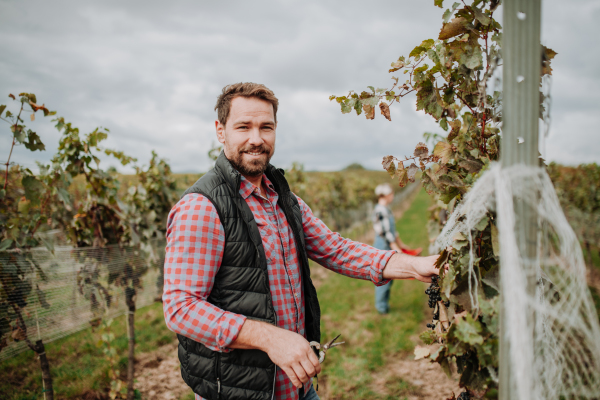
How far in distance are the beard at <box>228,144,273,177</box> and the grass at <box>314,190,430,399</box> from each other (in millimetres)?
2952

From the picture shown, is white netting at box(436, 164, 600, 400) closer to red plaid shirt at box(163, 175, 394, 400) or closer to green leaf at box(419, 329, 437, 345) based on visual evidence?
green leaf at box(419, 329, 437, 345)

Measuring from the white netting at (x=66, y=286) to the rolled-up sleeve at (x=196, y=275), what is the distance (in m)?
2.19

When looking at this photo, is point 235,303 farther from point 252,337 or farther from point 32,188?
point 32,188

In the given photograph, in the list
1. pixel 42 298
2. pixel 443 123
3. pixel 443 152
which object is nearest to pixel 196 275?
pixel 443 152

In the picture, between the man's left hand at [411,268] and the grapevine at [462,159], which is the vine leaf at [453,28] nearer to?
the grapevine at [462,159]

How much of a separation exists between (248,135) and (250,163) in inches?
5.6

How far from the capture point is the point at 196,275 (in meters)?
1.47

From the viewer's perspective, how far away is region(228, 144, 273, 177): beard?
1820mm

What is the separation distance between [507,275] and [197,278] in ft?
3.62

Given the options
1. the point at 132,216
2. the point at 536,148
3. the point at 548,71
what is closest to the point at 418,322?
the point at 132,216

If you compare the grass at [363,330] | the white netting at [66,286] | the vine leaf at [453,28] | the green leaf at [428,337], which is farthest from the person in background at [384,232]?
the vine leaf at [453,28]

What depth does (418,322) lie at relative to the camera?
543 centimetres

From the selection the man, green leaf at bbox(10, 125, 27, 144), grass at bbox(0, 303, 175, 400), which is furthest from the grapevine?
grass at bbox(0, 303, 175, 400)

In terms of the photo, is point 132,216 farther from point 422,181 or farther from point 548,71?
point 548,71
